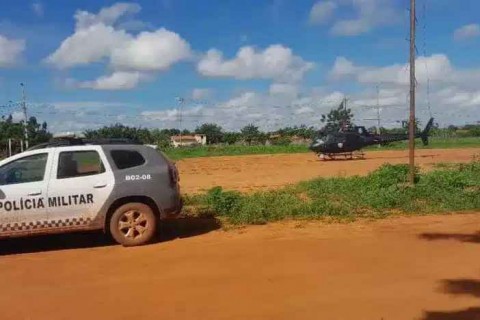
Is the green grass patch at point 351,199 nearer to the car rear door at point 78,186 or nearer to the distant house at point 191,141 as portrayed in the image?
the car rear door at point 78,186

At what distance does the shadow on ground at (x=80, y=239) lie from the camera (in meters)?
9.52

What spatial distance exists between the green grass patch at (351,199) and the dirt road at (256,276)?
1.53 meters

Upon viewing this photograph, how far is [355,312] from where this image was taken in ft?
18.8

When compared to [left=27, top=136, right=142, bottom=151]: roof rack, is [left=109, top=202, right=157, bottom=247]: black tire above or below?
below

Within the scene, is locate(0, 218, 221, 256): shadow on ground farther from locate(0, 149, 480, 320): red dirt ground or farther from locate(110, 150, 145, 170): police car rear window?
locate(110, 150, 145, 170): police car rear window

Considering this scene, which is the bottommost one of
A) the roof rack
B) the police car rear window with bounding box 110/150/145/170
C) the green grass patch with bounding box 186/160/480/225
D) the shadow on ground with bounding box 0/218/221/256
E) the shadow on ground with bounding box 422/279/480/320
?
the shadow on ground with bounding box 422/279/480/320

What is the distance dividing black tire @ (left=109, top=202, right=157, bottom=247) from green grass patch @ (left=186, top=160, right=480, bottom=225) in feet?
7.75

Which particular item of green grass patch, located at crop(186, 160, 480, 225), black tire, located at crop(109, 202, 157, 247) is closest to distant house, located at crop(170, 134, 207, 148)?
green grass patch, located at crop(186, 160, 480, 225)

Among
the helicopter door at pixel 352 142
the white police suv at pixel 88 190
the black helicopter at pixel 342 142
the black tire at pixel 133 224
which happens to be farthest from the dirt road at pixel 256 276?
the helicopter door at pixel 352 142

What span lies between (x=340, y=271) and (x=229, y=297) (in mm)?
1703

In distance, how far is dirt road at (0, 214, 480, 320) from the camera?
5.90 m

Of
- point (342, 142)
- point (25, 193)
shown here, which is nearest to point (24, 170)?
point (25, 193)

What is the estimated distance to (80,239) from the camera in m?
10.2

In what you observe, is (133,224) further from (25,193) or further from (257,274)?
(257,274)
